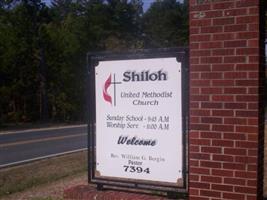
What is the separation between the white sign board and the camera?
5.55 metres

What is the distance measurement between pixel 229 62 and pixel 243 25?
14.6 inches

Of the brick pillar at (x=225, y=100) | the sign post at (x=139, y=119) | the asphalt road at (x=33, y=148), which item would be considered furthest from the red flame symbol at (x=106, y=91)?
the asphalt road at (x=33, y=148)

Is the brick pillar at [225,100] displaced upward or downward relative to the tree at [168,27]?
downward

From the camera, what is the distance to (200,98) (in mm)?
4934

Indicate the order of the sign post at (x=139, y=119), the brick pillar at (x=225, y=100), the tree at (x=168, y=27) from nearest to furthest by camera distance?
the brick pillar at (x=225, y=100) → the sign post at (x=139, y=119) → the tree at (x=168, y=27)

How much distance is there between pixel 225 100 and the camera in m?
4.79

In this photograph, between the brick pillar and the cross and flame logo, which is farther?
the cross and flame logo

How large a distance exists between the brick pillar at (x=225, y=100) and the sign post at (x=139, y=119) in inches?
19.8

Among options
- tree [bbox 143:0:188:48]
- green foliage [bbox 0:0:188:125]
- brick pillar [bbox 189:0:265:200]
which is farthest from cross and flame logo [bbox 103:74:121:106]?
tree [bbox 143:0:188:48]

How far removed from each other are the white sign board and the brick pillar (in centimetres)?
55

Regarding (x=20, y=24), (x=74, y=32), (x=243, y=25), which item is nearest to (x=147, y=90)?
(x=243, y=25)

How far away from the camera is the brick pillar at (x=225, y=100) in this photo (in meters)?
4.68

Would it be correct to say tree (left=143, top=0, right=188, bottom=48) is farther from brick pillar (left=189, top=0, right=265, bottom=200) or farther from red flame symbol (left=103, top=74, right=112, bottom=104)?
brick pillar (left=189, top=0, right=265, bottom=200)

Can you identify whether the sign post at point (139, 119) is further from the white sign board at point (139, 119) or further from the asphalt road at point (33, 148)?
the asphalt road at point (33, 148)
